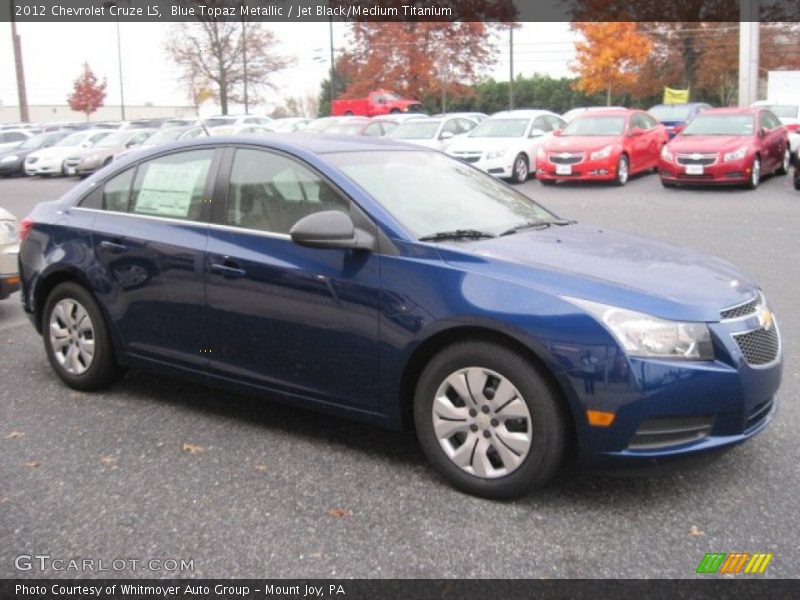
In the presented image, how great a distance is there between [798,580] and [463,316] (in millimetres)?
1579

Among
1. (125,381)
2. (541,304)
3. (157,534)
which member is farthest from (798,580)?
(125,381)

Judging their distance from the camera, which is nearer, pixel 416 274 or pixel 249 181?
pixel 416 274

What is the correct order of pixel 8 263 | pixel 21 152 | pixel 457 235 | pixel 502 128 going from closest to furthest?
1. pixel 457 235
2. pixel 8 263
3. pixel 502 128
4. pixel 21 152

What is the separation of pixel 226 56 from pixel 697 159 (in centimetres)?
4100

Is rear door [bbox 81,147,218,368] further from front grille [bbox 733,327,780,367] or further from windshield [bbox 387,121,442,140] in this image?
→ windshield [bbox 387,121,442,140]

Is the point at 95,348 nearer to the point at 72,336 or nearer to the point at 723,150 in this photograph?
the point at 72,336

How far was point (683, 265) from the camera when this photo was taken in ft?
13.5

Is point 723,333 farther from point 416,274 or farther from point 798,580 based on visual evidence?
point 416,274

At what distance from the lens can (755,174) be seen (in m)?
16.4

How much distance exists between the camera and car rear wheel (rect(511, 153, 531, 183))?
1922 centimetres

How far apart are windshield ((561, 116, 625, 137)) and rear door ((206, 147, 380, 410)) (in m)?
14.9

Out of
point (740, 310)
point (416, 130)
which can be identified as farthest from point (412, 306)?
point (416, 130)

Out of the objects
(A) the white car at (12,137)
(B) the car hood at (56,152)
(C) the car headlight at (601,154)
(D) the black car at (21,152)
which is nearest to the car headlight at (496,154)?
(C) the car headlight at (601,154)

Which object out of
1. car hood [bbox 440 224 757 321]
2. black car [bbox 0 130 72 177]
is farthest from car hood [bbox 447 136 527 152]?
black car [bbox 0 130 72 177]
